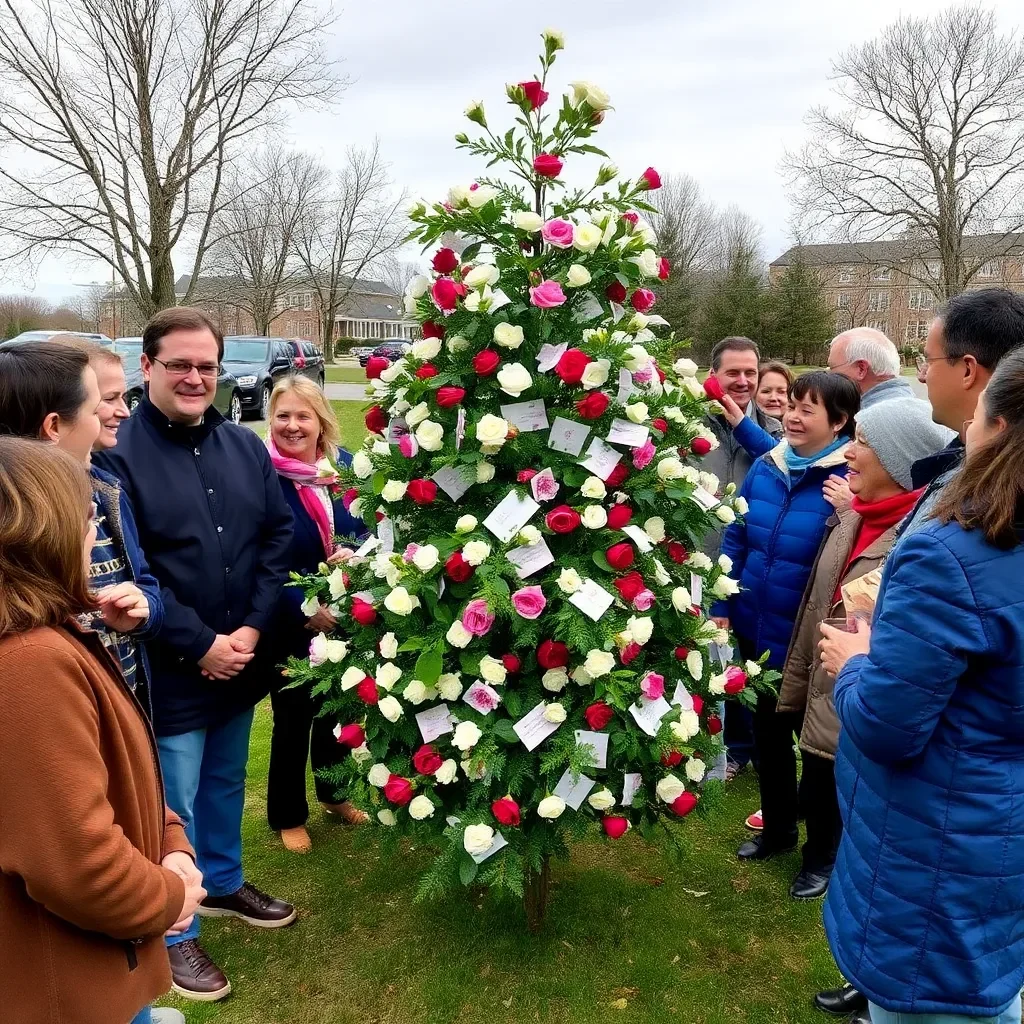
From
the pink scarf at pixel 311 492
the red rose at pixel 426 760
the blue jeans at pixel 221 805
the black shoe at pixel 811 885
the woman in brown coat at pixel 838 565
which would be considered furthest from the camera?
the pink scarf at pixel 311 492

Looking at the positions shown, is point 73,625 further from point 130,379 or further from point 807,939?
point 130,379

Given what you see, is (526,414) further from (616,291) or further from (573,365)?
(616,291)

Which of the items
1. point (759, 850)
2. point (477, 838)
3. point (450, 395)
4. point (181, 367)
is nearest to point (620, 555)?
point (450, 395)

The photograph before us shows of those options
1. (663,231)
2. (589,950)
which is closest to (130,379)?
(589,950)

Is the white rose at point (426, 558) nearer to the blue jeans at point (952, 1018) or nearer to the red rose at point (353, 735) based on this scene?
the red rose at point (353, 735)

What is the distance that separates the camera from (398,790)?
2.37 m

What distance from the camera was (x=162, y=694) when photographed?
2.76 metres

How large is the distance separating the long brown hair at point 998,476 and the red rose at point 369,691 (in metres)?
1.62

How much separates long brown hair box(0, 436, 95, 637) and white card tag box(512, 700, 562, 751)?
129 cm

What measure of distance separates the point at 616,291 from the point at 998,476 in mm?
1341

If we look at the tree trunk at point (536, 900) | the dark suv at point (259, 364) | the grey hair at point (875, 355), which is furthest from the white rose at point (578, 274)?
the dark suv at point (259, 364)

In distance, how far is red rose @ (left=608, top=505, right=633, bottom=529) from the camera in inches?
92.4

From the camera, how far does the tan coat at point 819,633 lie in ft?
9.55

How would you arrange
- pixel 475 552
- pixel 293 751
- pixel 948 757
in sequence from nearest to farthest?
pixel 948 757 < pixel 475 552 < pixel 293 751
